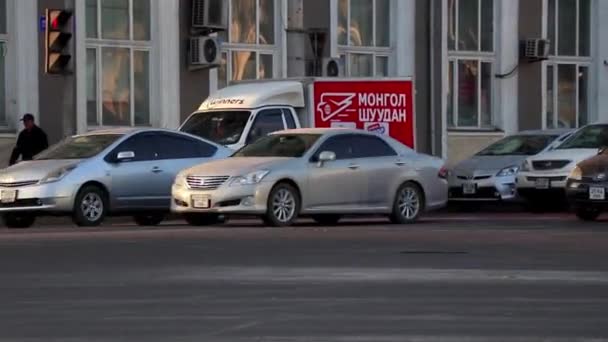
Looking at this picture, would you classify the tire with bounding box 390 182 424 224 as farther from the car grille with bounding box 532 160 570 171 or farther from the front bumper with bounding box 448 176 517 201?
the front bumper with bounding box 448 176 517 201

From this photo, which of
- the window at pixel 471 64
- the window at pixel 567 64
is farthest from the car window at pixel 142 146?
the window at pixel 567 64

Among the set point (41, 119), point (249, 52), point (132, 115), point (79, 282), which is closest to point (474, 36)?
point (249, 52)

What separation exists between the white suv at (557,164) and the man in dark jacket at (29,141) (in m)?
8.60

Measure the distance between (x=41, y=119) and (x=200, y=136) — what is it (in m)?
5.21

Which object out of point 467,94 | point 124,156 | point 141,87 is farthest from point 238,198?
point 467,94

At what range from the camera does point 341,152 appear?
2280 cm

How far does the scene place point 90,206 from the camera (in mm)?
22453

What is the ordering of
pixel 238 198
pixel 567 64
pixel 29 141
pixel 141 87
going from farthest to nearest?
pixel 567 64 → pixel 141 87 → pixel 29 141 → pixel 238 198

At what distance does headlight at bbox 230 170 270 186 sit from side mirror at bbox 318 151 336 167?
3.41 feet

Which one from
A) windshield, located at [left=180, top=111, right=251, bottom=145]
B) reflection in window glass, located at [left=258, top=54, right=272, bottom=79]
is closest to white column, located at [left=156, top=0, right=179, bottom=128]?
reflection in window glass, located at [left=258, top=54, right=272, bottom=79]

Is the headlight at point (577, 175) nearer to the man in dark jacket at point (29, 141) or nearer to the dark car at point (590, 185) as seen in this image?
the dark car at point (590, 185)

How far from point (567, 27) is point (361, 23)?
20.4 feet

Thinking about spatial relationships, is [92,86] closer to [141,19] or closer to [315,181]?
[141,19]

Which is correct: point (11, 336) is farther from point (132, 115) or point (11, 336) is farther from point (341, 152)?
point (132, 115)
